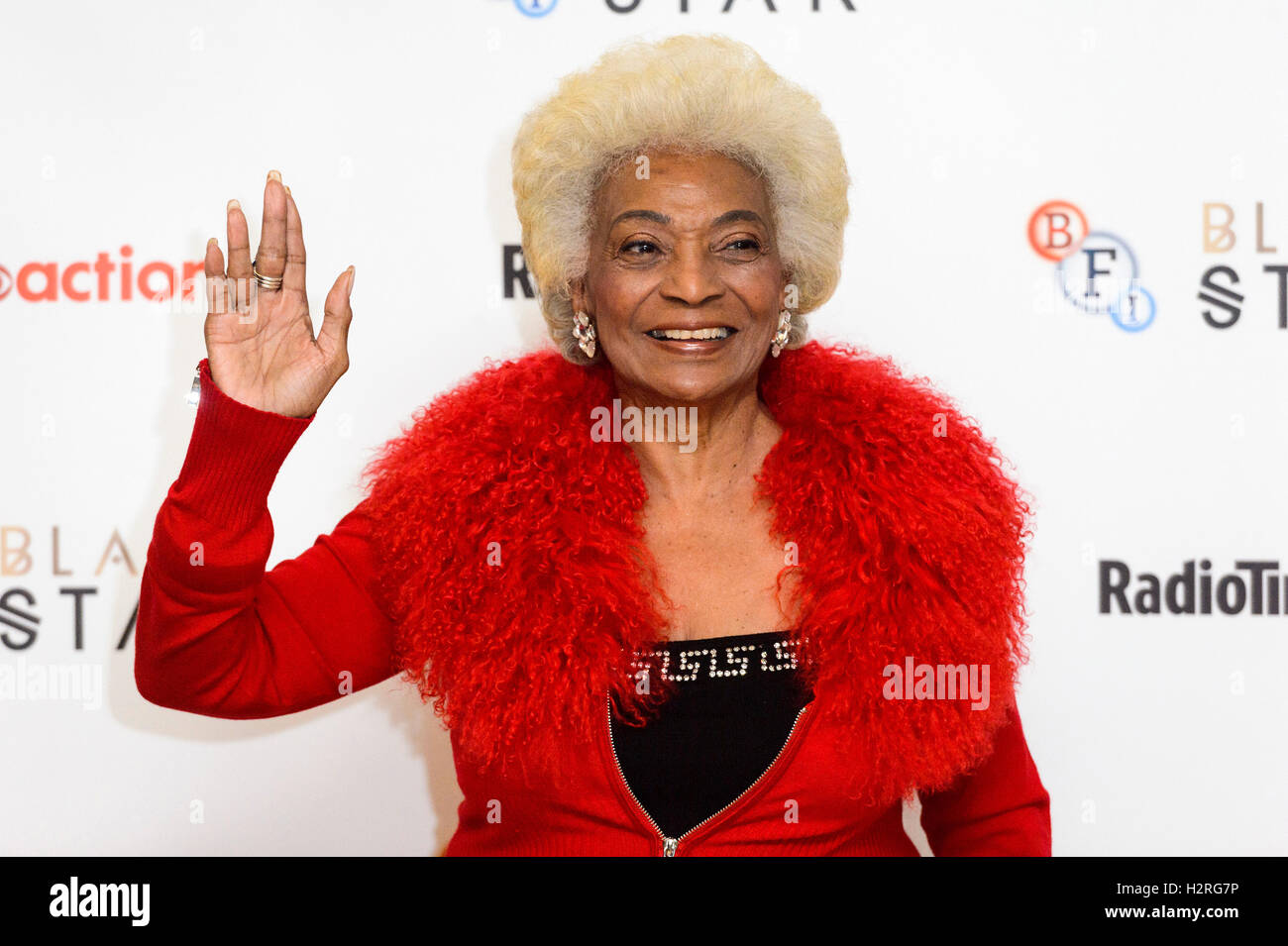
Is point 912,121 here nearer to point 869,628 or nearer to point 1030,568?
point 1030,568

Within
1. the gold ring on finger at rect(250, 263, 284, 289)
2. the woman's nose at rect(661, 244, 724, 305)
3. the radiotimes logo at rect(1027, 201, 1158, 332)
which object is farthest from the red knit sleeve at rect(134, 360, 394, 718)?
the radiotimes logo at rect(1027, 201, 1158, 332)

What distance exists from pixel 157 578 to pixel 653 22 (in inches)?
46.1

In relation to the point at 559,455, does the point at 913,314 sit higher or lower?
higher

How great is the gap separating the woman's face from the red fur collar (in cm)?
14

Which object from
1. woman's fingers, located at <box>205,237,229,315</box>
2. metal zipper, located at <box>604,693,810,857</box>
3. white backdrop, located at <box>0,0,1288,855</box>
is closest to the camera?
woman's fingers, located at <box>205,237,229,315</box>

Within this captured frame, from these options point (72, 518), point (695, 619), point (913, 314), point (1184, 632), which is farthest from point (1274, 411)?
point (72, 518)

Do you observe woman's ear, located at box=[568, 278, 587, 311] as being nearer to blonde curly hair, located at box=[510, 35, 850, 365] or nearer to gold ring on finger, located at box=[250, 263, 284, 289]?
blonde curly hair, located at box=[510, 35, 850, 365]

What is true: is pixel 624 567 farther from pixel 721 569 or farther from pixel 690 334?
pixel 690 334

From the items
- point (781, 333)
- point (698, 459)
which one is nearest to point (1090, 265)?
point (781, 333)

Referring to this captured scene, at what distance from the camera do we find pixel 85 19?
204 cm

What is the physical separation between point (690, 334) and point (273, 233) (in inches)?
18.6

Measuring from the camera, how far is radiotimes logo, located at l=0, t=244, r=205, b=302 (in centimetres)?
204

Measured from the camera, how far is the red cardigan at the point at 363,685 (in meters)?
1.33

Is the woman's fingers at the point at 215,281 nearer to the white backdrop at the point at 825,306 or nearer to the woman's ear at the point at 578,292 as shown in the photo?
the woman's ear at the point at 578,292
